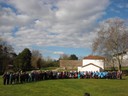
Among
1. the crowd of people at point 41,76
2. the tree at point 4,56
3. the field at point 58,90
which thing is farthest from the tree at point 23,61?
the field at point 58,90

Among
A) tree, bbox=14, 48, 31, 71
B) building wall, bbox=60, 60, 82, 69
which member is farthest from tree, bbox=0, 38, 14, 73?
building wall, bbox=60, 60, 82, 69

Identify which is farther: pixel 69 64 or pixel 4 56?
pixel 69 64

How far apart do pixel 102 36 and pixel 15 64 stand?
34281mm

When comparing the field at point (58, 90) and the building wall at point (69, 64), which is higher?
the building wall at point (69, 64)

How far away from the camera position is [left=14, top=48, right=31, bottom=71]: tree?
80.2 m

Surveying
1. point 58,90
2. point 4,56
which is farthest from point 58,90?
point 4,56

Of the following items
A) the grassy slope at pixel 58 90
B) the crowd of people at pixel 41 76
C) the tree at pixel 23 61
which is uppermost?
the tree at pixel 23 61

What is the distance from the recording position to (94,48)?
58.8 metres

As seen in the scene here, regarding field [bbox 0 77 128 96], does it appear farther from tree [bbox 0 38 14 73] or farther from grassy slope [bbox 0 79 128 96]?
tree [bbox 0 38 14 73]

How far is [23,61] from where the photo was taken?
8119cm

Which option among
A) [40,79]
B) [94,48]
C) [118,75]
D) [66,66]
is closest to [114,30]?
[94,48]

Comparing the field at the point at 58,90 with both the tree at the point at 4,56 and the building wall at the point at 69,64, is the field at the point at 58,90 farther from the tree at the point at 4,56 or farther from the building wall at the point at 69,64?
the building wall at the point at 69,64

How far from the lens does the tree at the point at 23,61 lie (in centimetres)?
8025

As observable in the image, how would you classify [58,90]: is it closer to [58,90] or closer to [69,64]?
[58,90]
